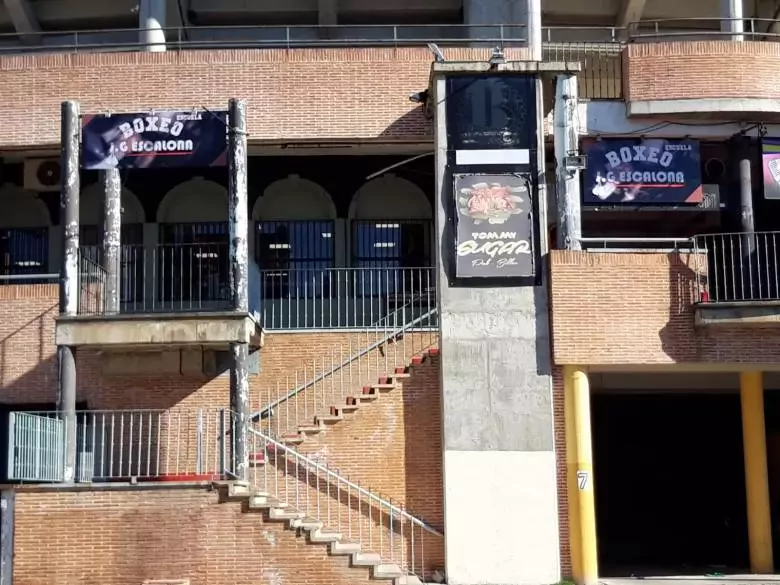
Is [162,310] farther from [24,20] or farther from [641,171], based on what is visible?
[24,20]

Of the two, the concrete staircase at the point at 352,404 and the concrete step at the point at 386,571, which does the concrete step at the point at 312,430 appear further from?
the concrete step at the point at 386,571

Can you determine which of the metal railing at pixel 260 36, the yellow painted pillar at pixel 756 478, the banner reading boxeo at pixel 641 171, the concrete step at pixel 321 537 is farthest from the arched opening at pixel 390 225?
the concrete step at pixel 321 537

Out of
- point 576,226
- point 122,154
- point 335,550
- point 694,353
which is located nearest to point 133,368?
point 122,154

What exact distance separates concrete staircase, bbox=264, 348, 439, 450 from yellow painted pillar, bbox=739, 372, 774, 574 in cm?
580

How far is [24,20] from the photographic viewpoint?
84.3 ft

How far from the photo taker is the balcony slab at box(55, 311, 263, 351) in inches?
722

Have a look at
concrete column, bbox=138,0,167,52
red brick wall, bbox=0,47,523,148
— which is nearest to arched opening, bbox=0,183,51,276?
red brick wall, bbox=0,47,523,148

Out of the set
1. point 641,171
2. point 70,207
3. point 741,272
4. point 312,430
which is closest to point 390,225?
point 641,171

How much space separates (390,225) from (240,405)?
6937 millimetres

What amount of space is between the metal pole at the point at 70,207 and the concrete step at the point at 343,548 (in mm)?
5776

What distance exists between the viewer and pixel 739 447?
965 inches

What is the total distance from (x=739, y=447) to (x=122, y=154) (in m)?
14.3

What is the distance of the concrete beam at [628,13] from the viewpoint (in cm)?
2548

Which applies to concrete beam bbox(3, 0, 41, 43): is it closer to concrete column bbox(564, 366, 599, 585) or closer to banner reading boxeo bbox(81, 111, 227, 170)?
banner reading boxeo bbox(81, 111, 227, 170)
